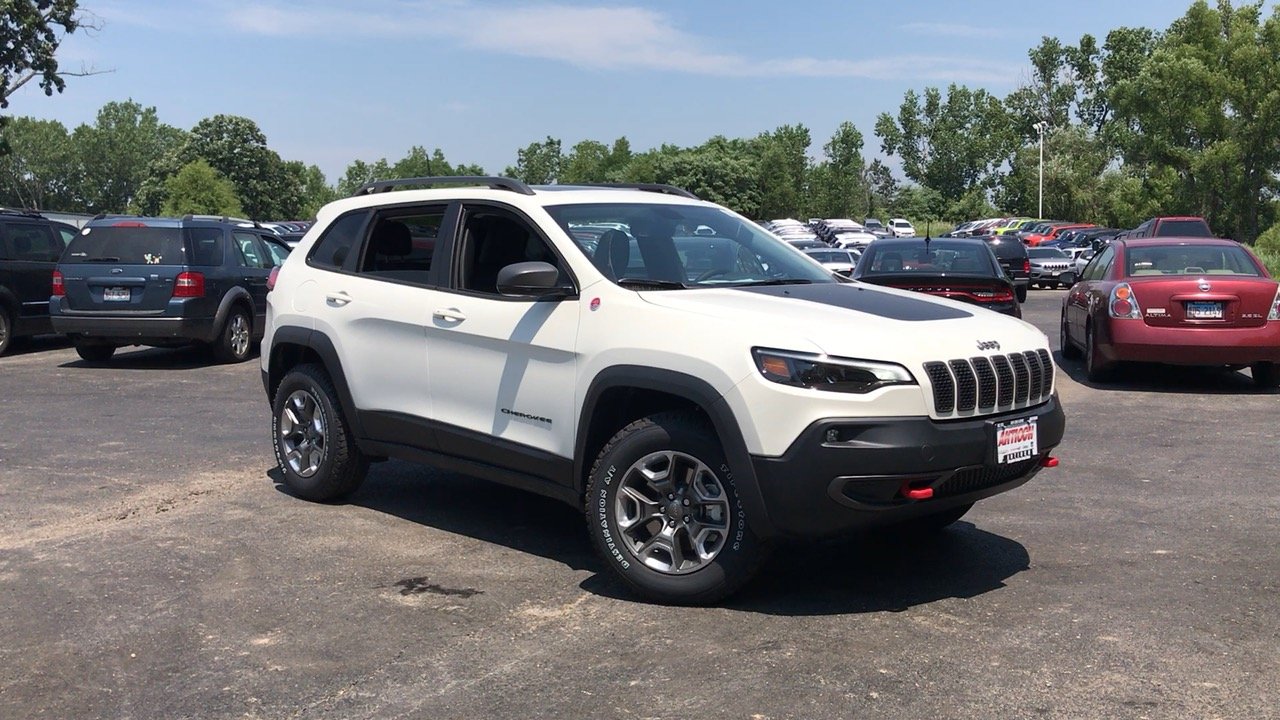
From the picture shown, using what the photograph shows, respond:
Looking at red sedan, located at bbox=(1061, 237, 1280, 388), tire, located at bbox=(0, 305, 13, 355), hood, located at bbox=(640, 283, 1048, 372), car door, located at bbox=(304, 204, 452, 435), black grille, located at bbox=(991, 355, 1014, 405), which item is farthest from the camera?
tire, located at bbox=(0, 305, 13, 355)

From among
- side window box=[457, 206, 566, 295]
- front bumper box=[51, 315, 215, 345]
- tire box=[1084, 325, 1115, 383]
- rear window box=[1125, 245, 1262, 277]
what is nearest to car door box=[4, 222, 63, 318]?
front bumper box=[51, 315, 215, 345]

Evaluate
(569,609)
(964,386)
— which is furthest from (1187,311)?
(569,609)

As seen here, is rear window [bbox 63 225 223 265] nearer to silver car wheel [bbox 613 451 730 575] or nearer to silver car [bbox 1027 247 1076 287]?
silver car wheel [bbox 613 451 730 575]

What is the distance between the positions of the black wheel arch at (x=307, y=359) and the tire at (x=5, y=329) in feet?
32.0

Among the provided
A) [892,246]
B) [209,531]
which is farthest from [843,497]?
[892,246]

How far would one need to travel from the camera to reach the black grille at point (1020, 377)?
577 cm

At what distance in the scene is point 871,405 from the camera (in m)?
5.23

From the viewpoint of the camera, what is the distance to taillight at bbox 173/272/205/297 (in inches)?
592

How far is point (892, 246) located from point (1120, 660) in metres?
11.5

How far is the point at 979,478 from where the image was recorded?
5.62m

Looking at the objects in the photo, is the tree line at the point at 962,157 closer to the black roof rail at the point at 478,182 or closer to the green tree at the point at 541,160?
the green tree at the point at 541,160

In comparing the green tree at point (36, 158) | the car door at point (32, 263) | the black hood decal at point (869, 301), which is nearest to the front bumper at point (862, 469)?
the black hood decal at point (869, 301)

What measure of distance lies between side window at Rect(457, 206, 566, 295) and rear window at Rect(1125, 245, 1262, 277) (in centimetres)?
854

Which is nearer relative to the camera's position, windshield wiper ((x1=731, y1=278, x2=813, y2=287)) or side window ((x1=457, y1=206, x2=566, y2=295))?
windshield wiper ((x1=731, y1=278, x2=813, y2=287))
